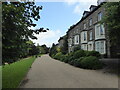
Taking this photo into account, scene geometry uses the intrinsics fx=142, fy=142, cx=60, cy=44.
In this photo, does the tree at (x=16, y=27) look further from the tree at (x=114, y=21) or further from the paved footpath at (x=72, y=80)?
the tree at (x=114, y=21)

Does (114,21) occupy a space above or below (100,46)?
above

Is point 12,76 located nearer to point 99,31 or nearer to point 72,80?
point 72,80

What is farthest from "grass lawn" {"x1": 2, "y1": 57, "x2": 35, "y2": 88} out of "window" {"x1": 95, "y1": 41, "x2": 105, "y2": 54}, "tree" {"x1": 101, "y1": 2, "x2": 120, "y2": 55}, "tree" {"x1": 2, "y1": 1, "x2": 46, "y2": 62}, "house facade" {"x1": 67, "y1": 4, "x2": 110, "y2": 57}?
"window" {"x1": 95, "y1": 41, "x2": 105, "y2": 54}

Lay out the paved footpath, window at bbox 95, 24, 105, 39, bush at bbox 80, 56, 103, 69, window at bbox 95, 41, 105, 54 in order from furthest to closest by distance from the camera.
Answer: window at bbox 95, 24, 105, 39, window at bbox 95, 41, 105, 54, bush at bbox 80, 56, 103, 69, the paved footpath

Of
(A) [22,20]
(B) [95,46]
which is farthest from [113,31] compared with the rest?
(B) [95,46]

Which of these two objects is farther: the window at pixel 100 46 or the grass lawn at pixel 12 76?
the window at pixel 100 46

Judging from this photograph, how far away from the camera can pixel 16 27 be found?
5.22m

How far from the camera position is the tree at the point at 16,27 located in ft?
16.1

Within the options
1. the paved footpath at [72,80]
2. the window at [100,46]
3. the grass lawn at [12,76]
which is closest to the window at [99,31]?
the window at [100,46]

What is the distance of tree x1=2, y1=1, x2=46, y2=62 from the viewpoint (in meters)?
4.90

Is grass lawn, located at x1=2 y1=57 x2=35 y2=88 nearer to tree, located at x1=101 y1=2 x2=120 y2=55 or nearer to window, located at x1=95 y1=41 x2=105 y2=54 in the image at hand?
tree, located at x1=101 y1=2 x2=120 y2=55

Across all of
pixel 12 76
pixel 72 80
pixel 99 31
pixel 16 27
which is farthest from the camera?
pixel 99 31

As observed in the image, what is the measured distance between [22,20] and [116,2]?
8.71 metres

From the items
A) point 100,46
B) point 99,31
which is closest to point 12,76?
point 100,46
